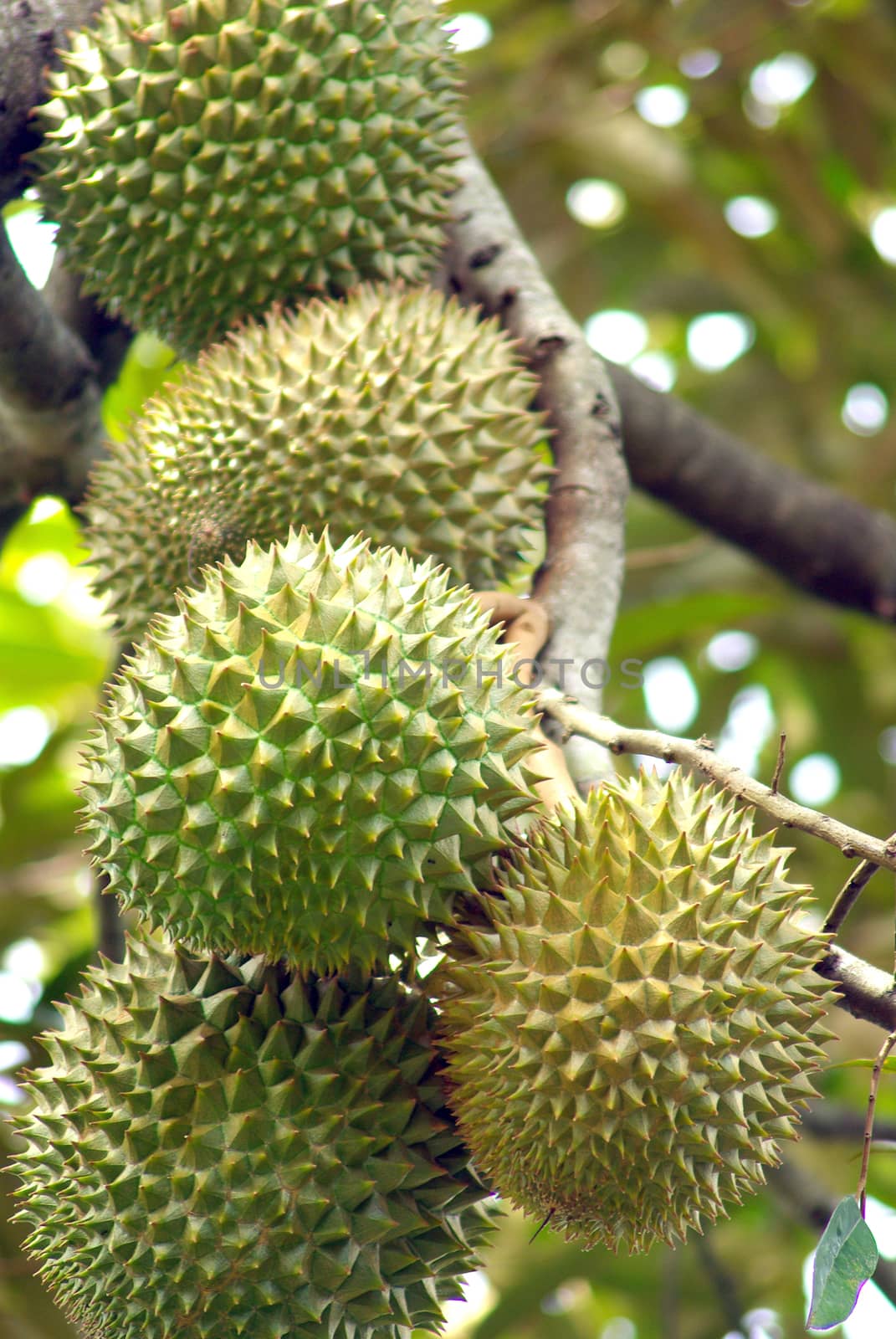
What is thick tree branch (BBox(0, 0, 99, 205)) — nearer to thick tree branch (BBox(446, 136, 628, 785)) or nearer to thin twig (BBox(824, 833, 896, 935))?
thick tree branch (BBox(446, 136, 628, 785))

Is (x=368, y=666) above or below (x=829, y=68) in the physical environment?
above

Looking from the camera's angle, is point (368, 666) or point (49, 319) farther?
point (49, 319)

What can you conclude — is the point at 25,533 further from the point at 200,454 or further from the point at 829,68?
the point at 829,68

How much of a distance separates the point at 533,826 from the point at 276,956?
39 centimetres

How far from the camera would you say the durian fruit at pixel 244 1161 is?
167 centimetres

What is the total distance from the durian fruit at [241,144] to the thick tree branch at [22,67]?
0.17 feet

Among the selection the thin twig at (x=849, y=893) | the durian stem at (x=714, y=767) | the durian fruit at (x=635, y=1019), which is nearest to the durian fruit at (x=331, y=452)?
the durian stem at (x=714, y=767)

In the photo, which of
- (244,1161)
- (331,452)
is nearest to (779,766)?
(244,1161)

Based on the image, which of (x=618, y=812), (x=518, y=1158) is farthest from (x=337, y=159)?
(x=518, y=1158)

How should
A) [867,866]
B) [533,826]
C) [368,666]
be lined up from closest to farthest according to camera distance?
1. [867,866]
2. [368,666]
3. [533,826]

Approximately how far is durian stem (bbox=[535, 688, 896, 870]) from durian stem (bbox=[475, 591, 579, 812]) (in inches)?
1.9

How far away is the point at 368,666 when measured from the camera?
1661 mm

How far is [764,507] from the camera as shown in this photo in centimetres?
368

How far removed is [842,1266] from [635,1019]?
34 centimetres
